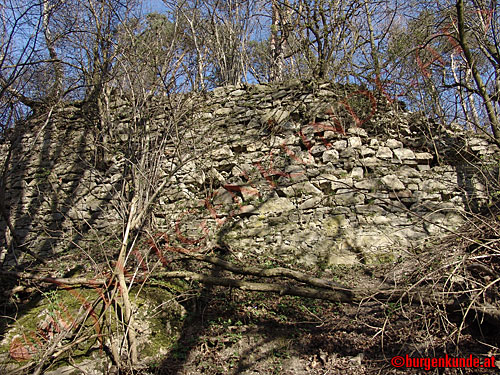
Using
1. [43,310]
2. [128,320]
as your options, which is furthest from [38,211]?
[128,320]

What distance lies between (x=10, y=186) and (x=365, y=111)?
6.23 m

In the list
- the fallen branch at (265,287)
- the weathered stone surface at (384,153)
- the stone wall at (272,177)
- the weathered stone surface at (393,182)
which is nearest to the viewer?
the fallen branch at (265,287)

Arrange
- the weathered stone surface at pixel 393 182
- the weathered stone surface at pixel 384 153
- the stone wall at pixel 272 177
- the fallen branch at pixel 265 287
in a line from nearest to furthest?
the fallen branch at pixel 265 287 → the stone wall at pixel 272 177 → the weathered stone surface at pixel 393 182 → the weathered stone surface at pixel 384 153

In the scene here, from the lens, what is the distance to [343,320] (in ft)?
9.67

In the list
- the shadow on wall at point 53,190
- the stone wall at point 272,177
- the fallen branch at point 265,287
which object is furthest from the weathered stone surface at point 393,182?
the shadow on wall at point 53,190

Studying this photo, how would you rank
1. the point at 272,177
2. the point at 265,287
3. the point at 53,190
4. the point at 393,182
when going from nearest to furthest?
the point at 265,287, the point at 393,182, the point at 272,177, the point at 53,190

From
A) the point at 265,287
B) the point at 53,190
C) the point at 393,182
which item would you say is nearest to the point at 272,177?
the point at 393,182

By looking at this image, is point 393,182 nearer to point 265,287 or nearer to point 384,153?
point 384,153

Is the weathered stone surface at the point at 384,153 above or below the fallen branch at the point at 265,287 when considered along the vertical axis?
above

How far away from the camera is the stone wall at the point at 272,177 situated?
13.4ft

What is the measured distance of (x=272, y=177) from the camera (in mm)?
4715

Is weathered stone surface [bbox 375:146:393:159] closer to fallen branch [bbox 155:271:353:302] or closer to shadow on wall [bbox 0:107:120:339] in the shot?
fallen branch [bbox 155:271:353:302]

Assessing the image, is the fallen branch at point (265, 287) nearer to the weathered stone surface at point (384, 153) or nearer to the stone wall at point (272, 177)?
the stone wall at point (272, 177)

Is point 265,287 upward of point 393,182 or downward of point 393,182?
downward
